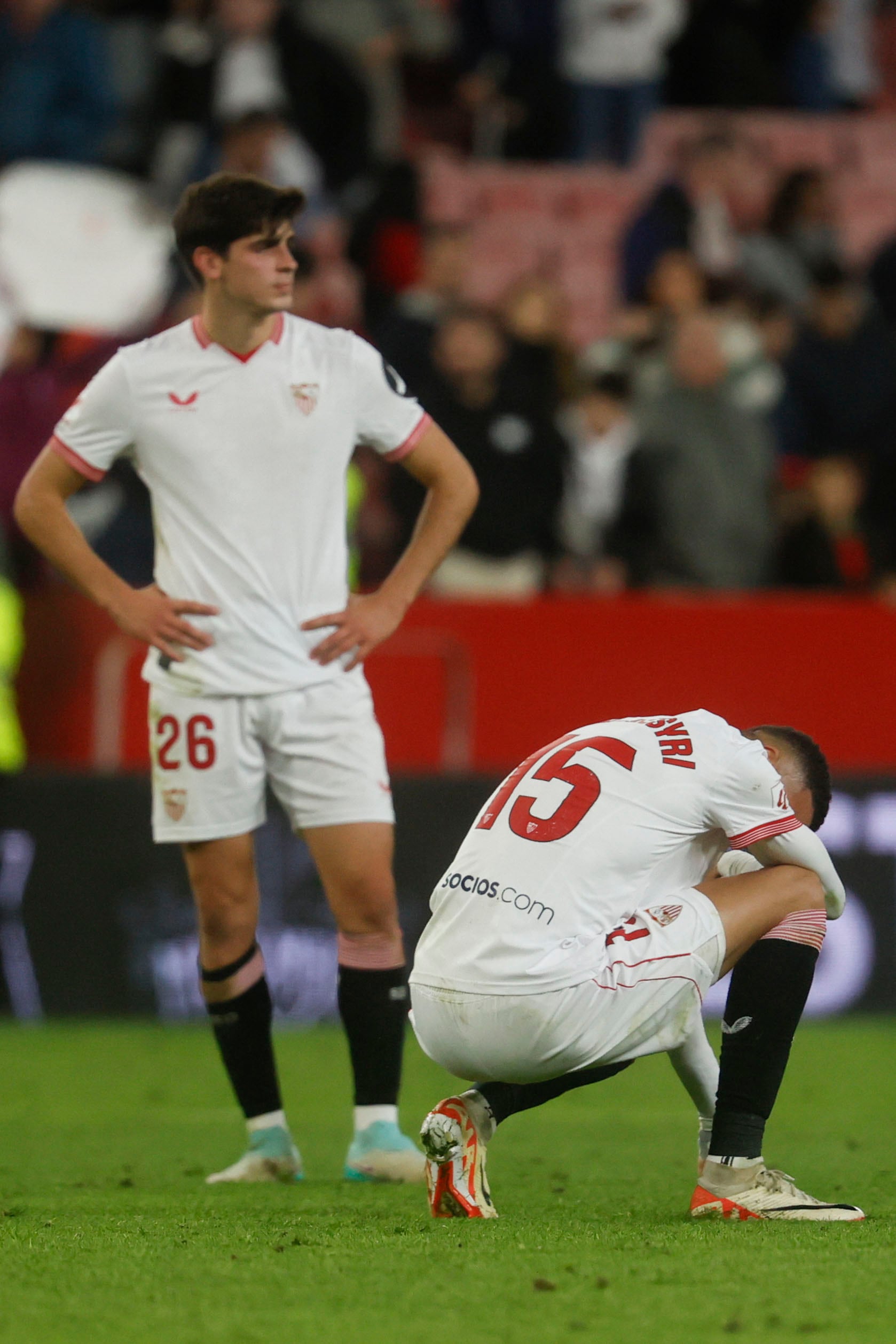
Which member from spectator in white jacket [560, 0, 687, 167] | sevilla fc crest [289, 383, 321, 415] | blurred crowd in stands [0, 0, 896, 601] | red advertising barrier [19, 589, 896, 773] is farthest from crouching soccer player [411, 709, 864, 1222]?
spectator in white jacket [560, 0, 687, 167]

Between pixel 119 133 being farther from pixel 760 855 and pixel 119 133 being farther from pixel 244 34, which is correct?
pixel 760 855

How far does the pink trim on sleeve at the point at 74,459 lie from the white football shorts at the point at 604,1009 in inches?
63.4

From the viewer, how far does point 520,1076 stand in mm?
4199

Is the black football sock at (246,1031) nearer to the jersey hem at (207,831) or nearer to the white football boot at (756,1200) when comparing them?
the jersey hem at (207,831)

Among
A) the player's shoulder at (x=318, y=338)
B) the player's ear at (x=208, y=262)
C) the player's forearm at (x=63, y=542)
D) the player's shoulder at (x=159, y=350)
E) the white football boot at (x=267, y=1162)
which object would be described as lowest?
the white football boot at (x=267, y=1162)

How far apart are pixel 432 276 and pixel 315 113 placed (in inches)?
87.4

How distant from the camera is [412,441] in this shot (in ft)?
17.2

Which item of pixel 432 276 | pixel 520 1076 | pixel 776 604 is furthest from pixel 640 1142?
pixel 432 276

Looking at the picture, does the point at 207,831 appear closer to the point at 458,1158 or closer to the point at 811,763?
the point at 458,1158

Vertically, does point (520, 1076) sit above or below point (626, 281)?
below

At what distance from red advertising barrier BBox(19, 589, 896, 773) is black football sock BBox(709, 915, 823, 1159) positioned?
194 inches

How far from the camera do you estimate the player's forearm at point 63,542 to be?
5.11 meters

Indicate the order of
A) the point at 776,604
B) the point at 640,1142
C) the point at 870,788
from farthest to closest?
the point at 776,604
the point at 870,788
the point at 640,1142

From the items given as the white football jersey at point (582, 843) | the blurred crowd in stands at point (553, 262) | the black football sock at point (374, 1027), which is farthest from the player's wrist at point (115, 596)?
the blurred crowd in stands at point (553, 262)
